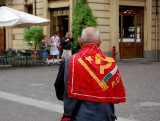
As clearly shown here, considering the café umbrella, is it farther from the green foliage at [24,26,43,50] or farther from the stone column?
the stone column

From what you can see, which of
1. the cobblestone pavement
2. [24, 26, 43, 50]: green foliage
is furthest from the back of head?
[24, 26, 43, 50]: green foliage

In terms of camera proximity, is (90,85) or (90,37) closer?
(90,85)

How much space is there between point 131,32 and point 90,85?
19.2 meters

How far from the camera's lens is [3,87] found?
9625 mm

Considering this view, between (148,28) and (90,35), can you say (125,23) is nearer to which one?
(148,28)

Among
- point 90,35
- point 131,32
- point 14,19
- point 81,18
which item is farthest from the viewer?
point 131,32

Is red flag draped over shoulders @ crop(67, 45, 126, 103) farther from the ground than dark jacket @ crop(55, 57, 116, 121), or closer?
farther from the ground

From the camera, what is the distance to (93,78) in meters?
2.83

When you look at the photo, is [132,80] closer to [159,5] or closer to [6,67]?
[6,67]

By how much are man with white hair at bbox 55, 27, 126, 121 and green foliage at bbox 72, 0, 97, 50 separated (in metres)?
16.2

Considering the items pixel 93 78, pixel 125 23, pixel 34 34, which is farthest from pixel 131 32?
pixel 93 78

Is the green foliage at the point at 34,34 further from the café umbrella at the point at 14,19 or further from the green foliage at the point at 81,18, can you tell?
the café umbrella at the point at 14,19

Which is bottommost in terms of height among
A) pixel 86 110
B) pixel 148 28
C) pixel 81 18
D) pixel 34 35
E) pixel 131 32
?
pixel 86 110

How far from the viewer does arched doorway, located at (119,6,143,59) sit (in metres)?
21.3
